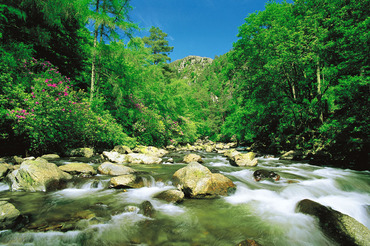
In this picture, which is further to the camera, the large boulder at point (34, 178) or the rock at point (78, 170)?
the rock at point (78, 170)

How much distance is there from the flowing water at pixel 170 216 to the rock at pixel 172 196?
0.15 metres

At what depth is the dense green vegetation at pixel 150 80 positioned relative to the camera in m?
7.78

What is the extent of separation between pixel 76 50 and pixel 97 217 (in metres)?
13.9

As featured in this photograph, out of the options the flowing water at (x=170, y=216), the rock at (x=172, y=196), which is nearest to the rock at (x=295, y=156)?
the flowing water at (x=170, y=216)

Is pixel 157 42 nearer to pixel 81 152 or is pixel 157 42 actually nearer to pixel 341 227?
pixel 81 152

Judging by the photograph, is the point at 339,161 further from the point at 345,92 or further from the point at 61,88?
the point at 61,88

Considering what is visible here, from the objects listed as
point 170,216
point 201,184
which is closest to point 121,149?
point 201,184

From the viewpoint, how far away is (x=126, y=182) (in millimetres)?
5414

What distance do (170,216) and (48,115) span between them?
758cm

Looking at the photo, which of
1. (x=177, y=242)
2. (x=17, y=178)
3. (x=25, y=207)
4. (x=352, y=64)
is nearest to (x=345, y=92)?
(x=352, y=64)

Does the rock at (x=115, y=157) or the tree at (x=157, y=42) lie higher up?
the tree at (x=157, y=42)

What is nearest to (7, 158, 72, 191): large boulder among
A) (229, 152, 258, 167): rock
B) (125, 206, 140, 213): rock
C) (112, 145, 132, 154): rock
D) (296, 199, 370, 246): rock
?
(125, 206, 140, 213): rock

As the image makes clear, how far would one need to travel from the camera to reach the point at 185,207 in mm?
4227

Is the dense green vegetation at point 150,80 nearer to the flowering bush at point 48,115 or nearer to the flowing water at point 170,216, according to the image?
the flowering bush at point 48,115
